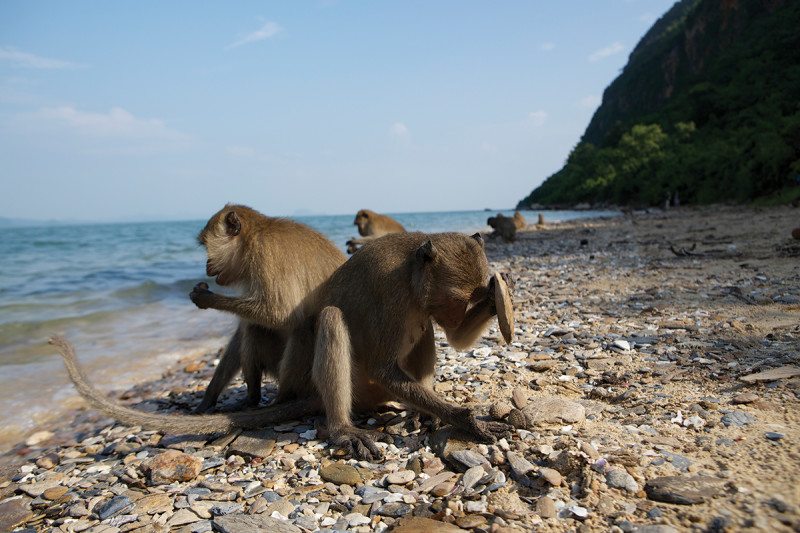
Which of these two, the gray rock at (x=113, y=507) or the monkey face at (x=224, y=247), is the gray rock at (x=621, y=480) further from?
the monkey face at (x=224, y=247)

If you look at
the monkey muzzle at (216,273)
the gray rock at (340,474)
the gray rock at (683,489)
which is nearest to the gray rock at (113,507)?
the gray rock at (340,474)

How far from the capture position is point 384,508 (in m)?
2.89

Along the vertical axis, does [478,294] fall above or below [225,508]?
above

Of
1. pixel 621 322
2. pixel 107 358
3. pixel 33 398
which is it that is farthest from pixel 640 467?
pixel 107 358

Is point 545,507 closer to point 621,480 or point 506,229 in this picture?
point 621,480

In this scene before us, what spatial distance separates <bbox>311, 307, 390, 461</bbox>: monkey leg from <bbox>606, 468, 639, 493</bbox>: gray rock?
1.60 meters

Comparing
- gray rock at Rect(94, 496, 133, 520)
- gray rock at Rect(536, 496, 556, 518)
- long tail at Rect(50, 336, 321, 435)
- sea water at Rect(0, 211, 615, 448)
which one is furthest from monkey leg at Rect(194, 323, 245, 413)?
gray rock at Rect(536, 496, 556, 518)

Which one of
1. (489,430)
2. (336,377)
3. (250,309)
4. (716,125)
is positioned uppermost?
(716,125)

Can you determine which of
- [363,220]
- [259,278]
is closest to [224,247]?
[259,278]

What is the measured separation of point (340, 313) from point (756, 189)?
31.6m

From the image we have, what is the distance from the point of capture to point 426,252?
361 cm

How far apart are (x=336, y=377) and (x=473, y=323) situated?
43.4 inches

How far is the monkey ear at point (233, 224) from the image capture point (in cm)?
468

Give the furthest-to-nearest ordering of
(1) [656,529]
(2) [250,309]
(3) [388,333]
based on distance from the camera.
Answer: (2) [250,309] < (3) [388,333] < (1) [656,529]
